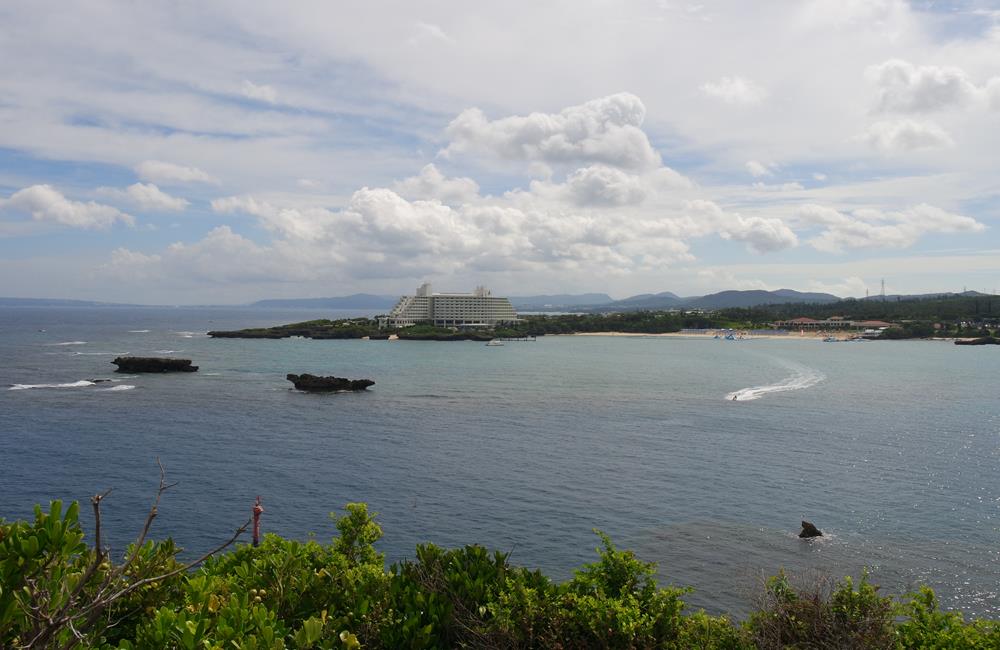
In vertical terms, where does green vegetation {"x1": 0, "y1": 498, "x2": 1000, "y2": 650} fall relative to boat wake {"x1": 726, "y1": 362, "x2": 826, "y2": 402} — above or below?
above

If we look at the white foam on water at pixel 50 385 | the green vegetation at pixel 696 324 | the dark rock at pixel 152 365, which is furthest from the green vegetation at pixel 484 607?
the green vegetation at pixel 696 324

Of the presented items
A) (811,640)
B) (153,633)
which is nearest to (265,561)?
(153,633)

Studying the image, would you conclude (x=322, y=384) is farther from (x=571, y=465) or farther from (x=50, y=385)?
(x=571, y=465)

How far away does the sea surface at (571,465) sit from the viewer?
20.7 metres

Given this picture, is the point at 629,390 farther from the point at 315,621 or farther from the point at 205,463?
the point at 315,621

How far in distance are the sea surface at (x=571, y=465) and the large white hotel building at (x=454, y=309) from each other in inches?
3312

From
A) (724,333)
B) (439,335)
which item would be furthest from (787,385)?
(724,333)

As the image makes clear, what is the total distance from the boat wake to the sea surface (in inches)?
17.3

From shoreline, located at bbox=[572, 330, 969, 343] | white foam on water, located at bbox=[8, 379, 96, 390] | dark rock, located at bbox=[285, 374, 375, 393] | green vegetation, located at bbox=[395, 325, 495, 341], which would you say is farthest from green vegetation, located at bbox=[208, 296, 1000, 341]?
dark rock, located at bbox=[285, 374, 375, 393]

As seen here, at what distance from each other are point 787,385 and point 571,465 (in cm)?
3396

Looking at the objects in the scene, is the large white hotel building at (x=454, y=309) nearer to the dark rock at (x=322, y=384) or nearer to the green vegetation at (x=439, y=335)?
the green vegetation at (x=439, y=335)

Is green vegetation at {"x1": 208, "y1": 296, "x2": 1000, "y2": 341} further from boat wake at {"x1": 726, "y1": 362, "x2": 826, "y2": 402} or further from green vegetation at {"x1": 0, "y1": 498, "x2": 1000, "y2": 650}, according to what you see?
green vegetation at {"x1": 0, "y1": 498, "x2": 1000, "y2": 650}

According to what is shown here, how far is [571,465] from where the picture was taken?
99.0ft

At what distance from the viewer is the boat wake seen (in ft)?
166
